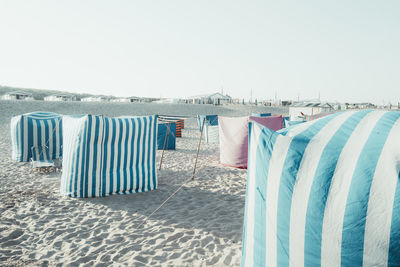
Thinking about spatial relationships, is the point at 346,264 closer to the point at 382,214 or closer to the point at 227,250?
the point at 382,214

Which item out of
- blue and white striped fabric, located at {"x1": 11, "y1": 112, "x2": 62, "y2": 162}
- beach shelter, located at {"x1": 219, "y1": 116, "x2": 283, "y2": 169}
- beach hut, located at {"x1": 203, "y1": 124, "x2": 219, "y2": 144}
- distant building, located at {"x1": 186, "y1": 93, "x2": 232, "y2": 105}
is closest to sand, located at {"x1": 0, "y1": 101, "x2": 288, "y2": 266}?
beach shelter, located at {"x1": 219, "y1": 116, "x2": 283, "y2": 169}

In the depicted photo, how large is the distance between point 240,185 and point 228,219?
1.94 meters

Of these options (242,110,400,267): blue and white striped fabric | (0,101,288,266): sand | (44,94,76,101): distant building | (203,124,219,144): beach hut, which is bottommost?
(0,101,288,266): sand

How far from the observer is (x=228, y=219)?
13.6 feet

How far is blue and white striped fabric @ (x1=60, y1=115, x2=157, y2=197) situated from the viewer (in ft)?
15.9

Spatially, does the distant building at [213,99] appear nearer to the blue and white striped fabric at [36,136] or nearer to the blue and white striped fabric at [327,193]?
the blue and white striped fabric at [36,136]

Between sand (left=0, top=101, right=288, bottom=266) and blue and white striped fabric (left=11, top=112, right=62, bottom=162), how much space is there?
1530mm

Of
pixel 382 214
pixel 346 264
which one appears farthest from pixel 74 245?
pixel 382 214

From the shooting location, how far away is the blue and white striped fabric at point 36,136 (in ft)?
26.7

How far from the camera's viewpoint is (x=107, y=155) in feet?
16.7

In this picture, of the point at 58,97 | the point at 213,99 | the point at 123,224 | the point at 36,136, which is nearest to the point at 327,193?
the point at 123,224

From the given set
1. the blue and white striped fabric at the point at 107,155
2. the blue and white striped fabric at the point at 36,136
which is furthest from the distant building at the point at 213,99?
the blue and white striped fabric at the point at 107,155

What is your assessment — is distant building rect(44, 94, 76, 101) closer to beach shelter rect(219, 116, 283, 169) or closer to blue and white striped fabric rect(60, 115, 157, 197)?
beach shelter rect(219, 116, 283, 169)

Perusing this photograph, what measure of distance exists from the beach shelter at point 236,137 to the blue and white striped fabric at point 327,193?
5611 mm
